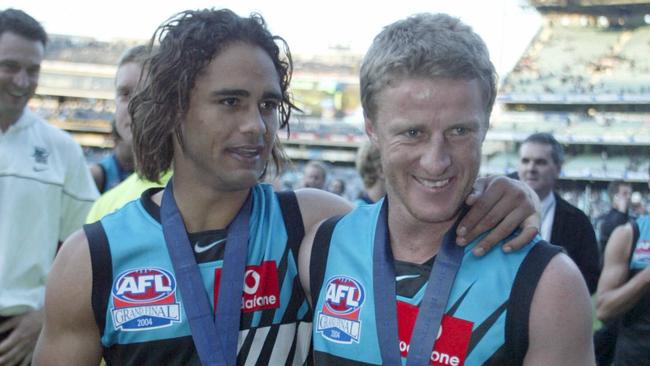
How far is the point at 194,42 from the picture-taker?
221 centimetres

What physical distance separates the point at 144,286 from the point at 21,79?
5.23 ft

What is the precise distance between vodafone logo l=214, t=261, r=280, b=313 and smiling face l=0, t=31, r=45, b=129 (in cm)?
167

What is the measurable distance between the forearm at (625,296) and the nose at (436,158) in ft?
8.22

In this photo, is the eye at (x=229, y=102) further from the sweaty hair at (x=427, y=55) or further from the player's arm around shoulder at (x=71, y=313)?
the player's arm around shoulder at (x=71, y=313)

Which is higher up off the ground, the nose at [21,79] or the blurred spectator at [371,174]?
the nose at [21,79]

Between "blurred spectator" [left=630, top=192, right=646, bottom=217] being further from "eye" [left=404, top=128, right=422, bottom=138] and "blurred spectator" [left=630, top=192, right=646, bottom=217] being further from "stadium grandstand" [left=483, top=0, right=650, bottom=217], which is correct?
"eye" [left=404, top=128, right=422, bottom=138]

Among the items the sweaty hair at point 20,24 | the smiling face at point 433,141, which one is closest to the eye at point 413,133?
the smiling face at point 433,141

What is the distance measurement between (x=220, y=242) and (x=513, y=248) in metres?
0.88

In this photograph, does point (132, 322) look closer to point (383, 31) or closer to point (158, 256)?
point (158, 256)

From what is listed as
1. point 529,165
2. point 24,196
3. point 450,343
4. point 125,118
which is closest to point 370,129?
point 450,343

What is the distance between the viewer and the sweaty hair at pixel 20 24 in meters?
3.17

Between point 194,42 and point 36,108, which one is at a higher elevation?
point 194,42

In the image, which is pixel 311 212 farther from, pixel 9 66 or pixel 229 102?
pixel 9 66

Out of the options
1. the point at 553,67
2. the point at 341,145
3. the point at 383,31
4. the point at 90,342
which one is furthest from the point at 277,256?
the point at 341,145
